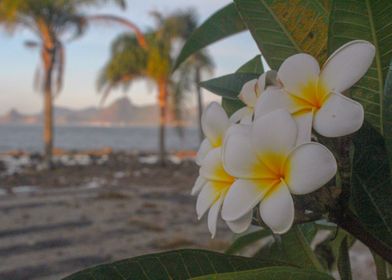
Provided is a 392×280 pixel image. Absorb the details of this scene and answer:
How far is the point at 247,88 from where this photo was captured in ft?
1.16

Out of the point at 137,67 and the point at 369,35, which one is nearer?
the point at 369,35

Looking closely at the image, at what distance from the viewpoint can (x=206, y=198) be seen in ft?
1.12

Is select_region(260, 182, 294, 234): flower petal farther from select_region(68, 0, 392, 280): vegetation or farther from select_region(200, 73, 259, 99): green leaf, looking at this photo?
select_region(200, 73, 259, 99): green leaf

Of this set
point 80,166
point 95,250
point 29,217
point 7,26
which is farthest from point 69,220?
point 80,166

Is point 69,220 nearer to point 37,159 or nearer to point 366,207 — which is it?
point 366,207

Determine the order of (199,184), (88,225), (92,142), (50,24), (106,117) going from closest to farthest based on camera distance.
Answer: (199,184), (88,225), (50,24), (92,142), (106,117)

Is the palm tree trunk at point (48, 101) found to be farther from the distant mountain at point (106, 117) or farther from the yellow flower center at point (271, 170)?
the distant mountain at point (106, 117)

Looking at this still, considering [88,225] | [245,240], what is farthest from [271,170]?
[88,225]

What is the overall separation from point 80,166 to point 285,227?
44.0 ft

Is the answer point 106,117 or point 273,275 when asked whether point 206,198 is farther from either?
point 106,117

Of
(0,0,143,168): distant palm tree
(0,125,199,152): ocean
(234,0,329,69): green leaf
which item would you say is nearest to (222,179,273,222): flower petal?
(234,0,329,69): green leaf

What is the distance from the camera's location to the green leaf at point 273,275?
27 centimetres

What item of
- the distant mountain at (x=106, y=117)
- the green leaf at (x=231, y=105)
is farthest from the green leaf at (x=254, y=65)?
the distant mountain at (x=106, y=117)

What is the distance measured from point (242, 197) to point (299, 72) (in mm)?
78
